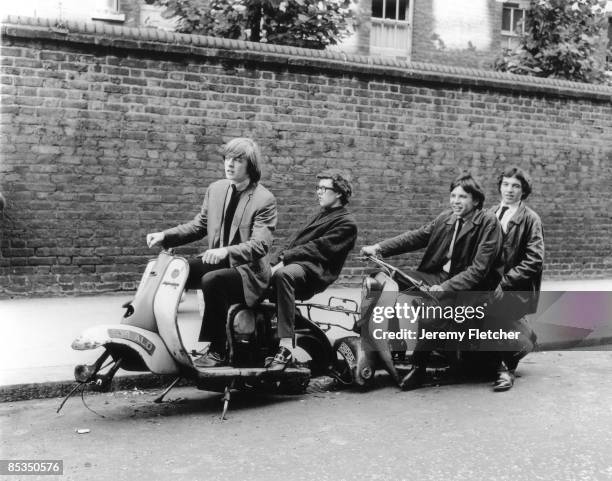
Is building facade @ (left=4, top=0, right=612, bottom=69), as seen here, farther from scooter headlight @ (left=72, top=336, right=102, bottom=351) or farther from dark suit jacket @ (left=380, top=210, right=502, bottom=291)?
scooter headlight @ (left=72, top=336, right=102, bottom=351)

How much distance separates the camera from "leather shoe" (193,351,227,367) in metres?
5.12

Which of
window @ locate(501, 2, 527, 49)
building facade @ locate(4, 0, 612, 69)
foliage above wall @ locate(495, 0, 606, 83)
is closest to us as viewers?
foliage above wall @ locate(495, 0, 606, 83)

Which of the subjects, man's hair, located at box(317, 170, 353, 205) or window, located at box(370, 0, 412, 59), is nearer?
man's hair, located at box(317, 170, 353, 205)

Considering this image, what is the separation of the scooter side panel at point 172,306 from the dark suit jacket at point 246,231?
362mm

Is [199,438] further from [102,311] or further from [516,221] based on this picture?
[102,311]

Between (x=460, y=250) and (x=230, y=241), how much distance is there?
192 centimetres

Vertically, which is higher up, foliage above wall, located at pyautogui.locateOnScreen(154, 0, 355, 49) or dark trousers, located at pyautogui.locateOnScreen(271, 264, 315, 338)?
foliage above wall, located at pyautogui.locateOnScreen(154, 0, 355, 49)

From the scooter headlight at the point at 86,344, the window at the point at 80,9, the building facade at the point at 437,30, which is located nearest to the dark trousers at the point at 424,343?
the scooter headlight at the point at 86,344

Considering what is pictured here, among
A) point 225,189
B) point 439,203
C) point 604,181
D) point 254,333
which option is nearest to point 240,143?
point 225,189

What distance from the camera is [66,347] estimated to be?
21.0 ft

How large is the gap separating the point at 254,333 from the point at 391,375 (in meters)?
1.32

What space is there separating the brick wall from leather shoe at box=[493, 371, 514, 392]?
440cm

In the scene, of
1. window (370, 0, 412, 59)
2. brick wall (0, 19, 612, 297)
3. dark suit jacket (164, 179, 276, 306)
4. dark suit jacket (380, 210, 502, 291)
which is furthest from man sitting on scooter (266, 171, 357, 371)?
window (370, 0, 412, 59)

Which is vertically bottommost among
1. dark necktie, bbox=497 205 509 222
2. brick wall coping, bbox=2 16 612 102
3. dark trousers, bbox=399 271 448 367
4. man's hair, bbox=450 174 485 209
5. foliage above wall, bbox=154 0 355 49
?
dark trousers, bbox=399 271 448 367
